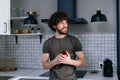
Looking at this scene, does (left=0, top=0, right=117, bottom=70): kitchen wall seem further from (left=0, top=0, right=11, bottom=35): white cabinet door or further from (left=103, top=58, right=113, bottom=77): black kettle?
(left=0, top=0, right=11, bottom=35): white cabinet door

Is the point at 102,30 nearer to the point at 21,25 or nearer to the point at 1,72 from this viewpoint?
the point at 21,25

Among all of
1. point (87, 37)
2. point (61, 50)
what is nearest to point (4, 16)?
point (61, 50)

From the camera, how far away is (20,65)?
3.43 metres

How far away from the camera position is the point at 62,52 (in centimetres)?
186

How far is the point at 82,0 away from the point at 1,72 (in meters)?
1.45

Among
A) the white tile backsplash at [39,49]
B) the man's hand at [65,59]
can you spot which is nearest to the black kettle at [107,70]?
the white tile backsplash at [39,49]

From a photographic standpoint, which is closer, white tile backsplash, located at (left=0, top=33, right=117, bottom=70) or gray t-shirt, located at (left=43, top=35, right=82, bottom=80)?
gray t-shirt, located at (left=43, top=35, right=82, bottom=80)

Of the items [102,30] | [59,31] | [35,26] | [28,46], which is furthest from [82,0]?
[59,31]

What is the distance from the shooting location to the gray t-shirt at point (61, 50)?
1.90 meters

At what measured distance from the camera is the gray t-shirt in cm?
190

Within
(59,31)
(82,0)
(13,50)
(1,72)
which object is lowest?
(1,72)

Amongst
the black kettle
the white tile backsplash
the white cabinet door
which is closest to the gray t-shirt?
the white cabinet door

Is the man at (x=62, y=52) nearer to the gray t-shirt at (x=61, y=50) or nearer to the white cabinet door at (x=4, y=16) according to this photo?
the gray t-shirt at (x=61, y=50)

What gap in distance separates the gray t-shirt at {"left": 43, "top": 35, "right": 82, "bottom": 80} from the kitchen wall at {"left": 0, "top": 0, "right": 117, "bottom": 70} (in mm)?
1253
